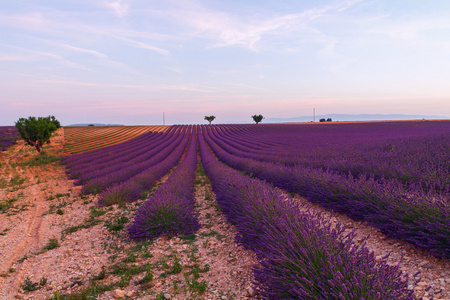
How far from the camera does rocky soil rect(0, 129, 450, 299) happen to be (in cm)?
282

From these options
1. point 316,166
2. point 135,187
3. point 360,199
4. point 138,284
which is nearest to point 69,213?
point 135,187

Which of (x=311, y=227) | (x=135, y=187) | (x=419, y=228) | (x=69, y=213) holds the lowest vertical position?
(x=69, y=213)

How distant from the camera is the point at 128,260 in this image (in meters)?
3.84

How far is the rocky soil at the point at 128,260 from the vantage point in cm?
282

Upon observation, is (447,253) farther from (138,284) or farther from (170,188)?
(170,188)

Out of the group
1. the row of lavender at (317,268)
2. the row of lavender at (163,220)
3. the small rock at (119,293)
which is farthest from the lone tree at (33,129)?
the row of lavender at (317,268)

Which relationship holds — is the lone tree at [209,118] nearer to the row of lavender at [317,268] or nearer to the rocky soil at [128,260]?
the rocky soil at [128,260]

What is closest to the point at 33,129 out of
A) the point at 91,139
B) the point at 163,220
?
the point at 91,139

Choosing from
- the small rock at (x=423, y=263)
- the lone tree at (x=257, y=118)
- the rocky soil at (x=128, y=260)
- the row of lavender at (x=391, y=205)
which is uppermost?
the lone tree at (x=257, y=118)

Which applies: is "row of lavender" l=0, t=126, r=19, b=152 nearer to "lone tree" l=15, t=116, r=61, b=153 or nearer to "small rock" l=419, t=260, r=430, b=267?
"lone tree" l=15, t=116, r=61, b=153

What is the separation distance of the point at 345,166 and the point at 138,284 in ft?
21.4

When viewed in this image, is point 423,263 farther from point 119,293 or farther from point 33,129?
point 33,129

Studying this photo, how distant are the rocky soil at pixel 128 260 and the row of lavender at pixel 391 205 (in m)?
0.20

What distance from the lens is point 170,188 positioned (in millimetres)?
6277
